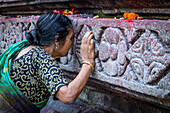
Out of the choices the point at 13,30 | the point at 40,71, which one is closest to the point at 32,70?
the point at 40,71

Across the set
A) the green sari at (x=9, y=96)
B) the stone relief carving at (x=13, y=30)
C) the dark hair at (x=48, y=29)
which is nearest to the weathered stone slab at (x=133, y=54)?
the dark hair at (x=48, y=29)

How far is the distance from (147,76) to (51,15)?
99cm

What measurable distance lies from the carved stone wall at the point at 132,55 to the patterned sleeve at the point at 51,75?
0.44 m

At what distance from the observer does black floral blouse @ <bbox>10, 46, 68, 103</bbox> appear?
1643mm

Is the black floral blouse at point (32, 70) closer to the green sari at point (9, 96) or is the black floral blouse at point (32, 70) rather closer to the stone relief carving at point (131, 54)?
the green sari at point (9, 96)

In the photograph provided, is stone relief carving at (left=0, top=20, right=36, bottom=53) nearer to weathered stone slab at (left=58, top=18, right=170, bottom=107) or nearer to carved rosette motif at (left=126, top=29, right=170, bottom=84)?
weathered stone slab at (left=58, top=18, right=170, bottom=107)

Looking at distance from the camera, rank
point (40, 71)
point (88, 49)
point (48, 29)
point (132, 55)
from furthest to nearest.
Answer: point (88, 49) → point (48, 29) → point (40, 71) → point (132, 55)

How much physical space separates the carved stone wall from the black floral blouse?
1.45 ft

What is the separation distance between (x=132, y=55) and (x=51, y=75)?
0.66 m

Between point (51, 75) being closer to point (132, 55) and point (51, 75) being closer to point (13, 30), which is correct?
point (132, 55)

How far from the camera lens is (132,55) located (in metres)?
1.55

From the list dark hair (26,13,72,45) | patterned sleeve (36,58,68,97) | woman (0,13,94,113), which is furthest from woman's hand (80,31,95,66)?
patterned sleeve (36,58,68,97)

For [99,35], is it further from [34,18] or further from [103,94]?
[34,18]

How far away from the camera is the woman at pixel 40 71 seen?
5.24 ft
